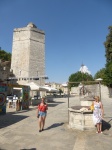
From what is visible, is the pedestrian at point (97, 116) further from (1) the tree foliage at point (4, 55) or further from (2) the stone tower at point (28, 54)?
(1) the tree foliage at point (4, 55)

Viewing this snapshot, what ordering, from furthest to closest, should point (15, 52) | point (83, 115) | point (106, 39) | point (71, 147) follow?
point (15, 52) → point (106, 39) → point (83, 115) → point (71, 147)

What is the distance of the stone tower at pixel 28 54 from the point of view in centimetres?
4922

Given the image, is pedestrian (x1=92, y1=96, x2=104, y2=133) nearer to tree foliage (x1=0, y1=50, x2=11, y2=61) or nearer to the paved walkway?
the paved walkway

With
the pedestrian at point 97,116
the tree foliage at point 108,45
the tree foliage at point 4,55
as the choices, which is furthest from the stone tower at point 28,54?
the pedestrian at point 97,116

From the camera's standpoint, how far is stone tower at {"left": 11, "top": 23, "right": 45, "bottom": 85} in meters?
49.2

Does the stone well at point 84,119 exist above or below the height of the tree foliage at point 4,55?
below

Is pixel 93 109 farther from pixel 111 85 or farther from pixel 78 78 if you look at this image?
pixel 78 78

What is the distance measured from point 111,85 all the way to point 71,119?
3211 cm

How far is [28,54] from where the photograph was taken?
1939 inches

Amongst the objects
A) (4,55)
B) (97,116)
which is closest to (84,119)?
(97,116)

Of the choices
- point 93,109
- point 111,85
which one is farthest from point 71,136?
point 111,85

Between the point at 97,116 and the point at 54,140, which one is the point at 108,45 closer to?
the point at 97,116

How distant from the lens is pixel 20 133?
8.17m

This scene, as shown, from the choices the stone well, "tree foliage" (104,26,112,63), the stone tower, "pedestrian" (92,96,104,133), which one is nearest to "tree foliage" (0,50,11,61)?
the stone tower
